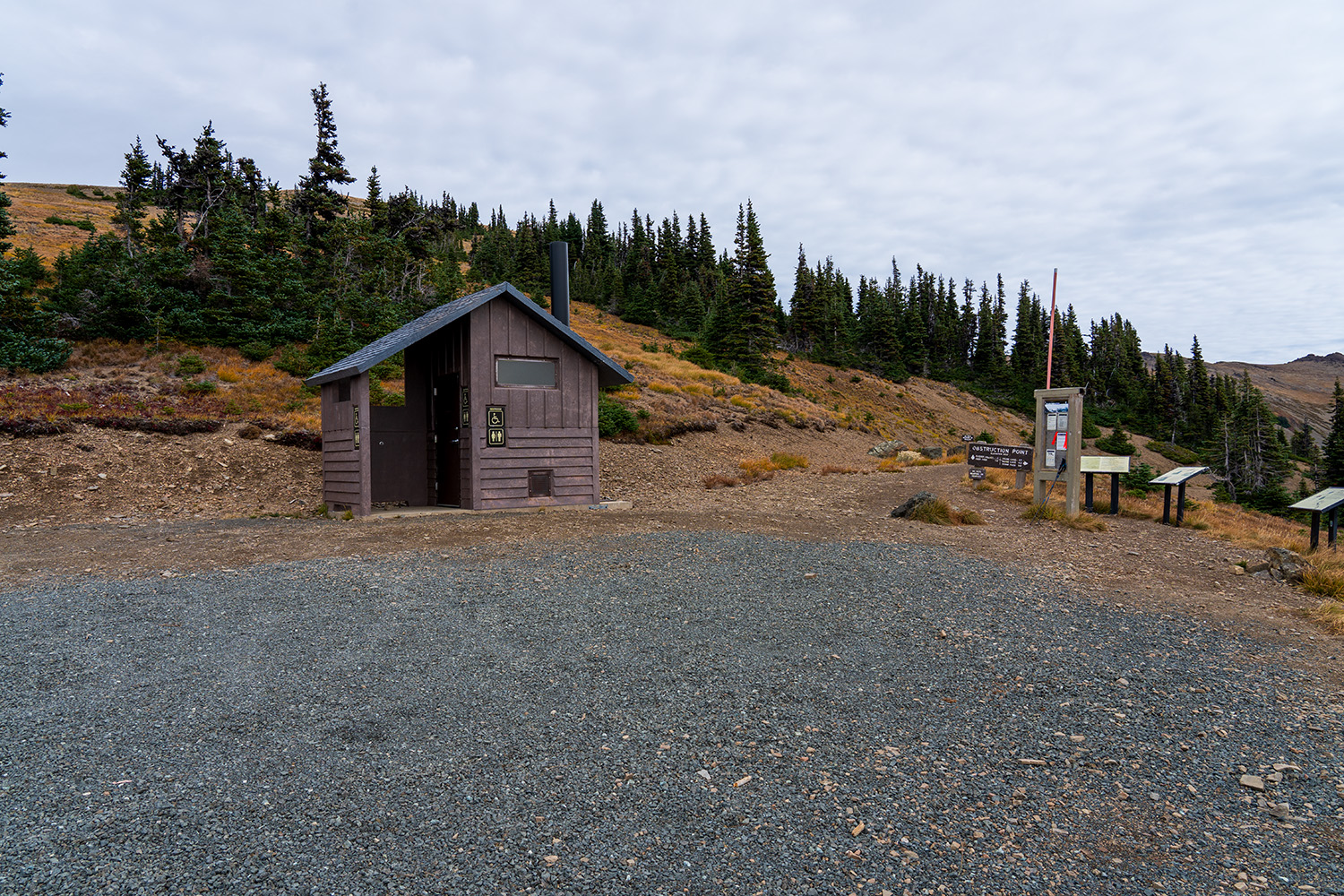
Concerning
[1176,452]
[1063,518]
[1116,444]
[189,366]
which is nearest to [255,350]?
[189,366]

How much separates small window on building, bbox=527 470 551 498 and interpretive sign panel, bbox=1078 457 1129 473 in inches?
389

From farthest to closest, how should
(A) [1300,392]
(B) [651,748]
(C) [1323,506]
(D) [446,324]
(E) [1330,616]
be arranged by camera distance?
(A) [1300,392]
(D) [446,324]
(C) [1323,506]
(E) [1330,616]
(B) [651,748]

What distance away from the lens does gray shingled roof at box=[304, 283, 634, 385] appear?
40.4 feet

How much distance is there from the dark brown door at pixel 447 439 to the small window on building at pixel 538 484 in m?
1.39

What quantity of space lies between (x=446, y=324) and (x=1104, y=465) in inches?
481

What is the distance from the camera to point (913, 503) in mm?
12750

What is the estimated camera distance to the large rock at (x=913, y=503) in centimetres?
1258

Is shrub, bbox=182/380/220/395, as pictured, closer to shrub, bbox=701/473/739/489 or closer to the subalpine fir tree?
→ shrub, bbox=701/473/739/489

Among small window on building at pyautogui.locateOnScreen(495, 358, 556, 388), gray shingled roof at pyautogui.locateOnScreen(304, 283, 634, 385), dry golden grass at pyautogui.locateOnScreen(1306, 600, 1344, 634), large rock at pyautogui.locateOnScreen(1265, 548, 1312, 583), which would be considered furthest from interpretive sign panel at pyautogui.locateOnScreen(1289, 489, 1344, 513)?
small window on building at pyautogui.locateOnScreen(495, 358, 556, 388)

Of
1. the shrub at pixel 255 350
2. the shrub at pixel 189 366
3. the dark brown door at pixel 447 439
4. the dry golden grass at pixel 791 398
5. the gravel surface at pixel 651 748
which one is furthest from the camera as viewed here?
the dry golden grass at pixel 791 398

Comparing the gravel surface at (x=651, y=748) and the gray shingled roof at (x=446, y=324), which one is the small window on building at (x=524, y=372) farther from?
the gravel surface at (x=651, y=748)

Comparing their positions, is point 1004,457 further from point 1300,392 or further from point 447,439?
point 1300,392

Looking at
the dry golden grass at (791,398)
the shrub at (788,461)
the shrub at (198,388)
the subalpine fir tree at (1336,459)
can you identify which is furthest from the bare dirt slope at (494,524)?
the subalpine fir tree at (1336,459)

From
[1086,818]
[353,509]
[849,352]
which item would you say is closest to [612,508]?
[353,509]
